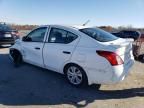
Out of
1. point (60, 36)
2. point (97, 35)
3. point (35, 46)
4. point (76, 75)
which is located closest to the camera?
point (76, 75)

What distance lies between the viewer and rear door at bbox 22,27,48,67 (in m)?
7.43

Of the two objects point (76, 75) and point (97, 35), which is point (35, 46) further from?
point (97, 35)

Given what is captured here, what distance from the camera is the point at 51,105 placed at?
5520 millimetres

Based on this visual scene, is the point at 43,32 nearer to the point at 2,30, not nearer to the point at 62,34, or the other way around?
the point at 62,34

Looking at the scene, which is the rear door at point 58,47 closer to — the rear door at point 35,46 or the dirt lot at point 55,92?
the rear door at point 35,46

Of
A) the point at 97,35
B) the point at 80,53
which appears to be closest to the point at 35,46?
the point at 80,53

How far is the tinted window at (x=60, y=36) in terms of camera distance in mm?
6742

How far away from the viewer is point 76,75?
655 centimetres

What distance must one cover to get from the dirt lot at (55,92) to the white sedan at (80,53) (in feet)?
1.10

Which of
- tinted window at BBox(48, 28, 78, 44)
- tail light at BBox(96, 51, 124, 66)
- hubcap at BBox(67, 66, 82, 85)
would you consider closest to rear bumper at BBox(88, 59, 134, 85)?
tail light at BBox(96, 51, 124, 66)

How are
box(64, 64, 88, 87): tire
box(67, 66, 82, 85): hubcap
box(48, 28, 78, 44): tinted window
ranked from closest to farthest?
box(64, 64, 88, 87): tire
box(67, 66, 82, 85): hubcap
box(48, 28, 78, 44): tinted window

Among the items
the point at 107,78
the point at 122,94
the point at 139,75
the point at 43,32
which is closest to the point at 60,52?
the point at 43,32

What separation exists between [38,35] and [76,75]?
199 cm

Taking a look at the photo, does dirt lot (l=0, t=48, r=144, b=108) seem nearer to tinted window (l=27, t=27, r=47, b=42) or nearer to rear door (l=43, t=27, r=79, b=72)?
rear door (l=43, t=27, r=79, b=72)
